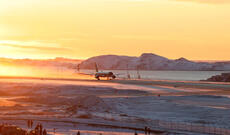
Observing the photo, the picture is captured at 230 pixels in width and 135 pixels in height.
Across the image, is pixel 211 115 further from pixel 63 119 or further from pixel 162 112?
pixel 63 119

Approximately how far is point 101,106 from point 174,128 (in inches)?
896

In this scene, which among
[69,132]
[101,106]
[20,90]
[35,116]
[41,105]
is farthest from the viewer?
[20,90]

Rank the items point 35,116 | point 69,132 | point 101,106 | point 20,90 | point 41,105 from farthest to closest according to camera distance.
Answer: point 20,90 → point 41,105 → point 101,106 → point 35,116 → point 69,132

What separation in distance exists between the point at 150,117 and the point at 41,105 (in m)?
25.9

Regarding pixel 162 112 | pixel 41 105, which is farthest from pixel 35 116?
pixel 162 112

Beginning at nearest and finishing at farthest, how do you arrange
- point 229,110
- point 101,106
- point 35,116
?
point 35,116
point 229,110
point 101,106

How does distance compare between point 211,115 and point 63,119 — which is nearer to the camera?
point 63,119

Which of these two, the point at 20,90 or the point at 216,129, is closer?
the point at 216,129

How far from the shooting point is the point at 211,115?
63156 mm

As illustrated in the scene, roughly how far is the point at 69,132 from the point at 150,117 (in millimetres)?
17250

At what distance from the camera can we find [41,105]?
255 feet

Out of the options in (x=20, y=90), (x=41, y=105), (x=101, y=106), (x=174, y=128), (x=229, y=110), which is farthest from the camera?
(x=20, y=90)

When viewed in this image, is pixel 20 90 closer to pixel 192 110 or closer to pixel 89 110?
pixel 89 110

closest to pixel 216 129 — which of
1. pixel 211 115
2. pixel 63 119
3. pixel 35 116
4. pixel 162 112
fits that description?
pixel 211 115
